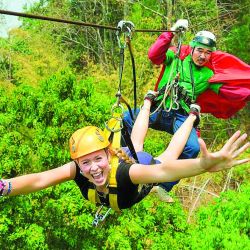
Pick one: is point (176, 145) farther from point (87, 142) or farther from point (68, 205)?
point (68, 205)

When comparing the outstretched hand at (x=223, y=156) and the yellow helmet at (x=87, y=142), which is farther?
the yellow helmet at (x=87, y=142)

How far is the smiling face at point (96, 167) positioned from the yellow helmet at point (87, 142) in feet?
0.09

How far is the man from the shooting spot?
171 inches

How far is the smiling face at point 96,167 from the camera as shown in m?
3.20

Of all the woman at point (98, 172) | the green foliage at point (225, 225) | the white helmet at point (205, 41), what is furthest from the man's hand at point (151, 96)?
the green foliage at point (225, 225)

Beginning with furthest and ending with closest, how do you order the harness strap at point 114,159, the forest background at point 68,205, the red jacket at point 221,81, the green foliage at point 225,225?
the forest background at point 68,205 → the green foliage at point 225,225 → the red jacket at point 221,81 → the harness strap at point 114,159

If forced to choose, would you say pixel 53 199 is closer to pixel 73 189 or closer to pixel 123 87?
pixel 73 189

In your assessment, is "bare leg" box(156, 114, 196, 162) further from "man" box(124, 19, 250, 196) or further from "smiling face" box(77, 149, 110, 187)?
"man" box(124, 19, 250, 196)

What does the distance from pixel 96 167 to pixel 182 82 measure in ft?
4.86

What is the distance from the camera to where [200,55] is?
14.4 ft

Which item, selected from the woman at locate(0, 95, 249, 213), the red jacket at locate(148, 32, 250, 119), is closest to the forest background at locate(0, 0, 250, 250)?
the red jacket at locate(148, 32, 250, 119)

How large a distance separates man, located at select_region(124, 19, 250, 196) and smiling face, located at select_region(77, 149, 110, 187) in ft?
3.70

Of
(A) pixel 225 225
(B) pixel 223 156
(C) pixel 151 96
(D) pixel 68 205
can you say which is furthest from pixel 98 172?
(D) pixel 68 205

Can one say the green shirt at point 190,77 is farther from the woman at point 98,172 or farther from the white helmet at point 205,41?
the woman at point 98,172
